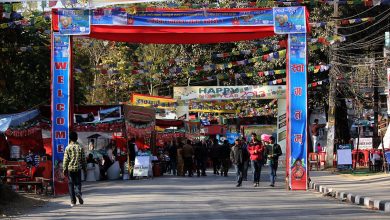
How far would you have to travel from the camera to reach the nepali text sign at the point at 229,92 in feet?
122

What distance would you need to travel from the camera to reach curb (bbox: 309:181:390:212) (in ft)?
51.7

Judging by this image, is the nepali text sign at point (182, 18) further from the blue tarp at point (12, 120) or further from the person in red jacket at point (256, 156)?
the blue tarp at point (12, 120)

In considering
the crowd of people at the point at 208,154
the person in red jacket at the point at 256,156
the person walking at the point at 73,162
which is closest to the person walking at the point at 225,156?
the crowd of people at the point at 208,154

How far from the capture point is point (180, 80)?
50594 mm

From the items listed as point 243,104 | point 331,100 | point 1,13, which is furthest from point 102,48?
point 1,13

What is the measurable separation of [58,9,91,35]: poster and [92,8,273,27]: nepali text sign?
0.33 m

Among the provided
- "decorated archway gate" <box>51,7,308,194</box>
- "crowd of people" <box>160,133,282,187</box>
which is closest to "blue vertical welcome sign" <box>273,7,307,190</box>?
"decorated archway gate" <box>51,7,308,194</box>

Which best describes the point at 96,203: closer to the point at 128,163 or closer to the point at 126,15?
the point at 126,15

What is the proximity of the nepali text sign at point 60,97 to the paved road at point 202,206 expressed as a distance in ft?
5.51

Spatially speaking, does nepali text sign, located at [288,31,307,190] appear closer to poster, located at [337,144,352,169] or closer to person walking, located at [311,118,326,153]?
poster, located at [337,144,352,169]

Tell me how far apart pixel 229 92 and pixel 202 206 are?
73.6 feet

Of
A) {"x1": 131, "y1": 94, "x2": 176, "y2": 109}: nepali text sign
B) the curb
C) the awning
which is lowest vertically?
the curb

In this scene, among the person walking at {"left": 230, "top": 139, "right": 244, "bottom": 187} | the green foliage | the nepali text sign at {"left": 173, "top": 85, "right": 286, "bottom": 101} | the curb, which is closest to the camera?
the curb

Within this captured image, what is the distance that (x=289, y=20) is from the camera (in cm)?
2206
